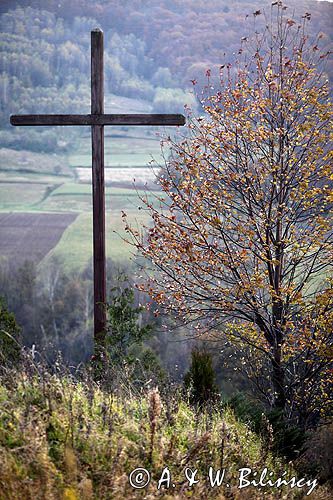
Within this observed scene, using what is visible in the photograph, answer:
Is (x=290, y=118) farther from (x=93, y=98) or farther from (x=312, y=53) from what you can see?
(x=93, y=98)

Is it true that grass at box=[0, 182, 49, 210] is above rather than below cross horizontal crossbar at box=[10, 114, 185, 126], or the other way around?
below

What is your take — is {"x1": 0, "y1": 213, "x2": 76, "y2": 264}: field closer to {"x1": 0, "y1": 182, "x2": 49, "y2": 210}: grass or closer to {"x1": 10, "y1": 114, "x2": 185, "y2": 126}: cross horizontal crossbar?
{"x1": 0, "y1": 182, "x2": 49, "y2": 210}: grass

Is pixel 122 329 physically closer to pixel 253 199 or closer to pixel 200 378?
pixel 200 378

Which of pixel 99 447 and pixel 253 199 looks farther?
pixel 253 199

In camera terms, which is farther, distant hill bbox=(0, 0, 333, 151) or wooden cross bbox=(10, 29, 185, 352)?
distant hill bbox=(0, 0, 333, 151)

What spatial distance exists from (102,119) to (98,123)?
4cm

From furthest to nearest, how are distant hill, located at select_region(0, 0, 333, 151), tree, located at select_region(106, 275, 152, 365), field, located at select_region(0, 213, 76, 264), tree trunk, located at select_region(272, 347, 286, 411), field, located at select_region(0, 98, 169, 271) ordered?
field, located at select_region(0, 213, 76, 264)
field, located at select_region(0, 98, 169, 271)
distant hill, located at select_region(0, 0, 333, 151)
tree trunk, located at select_region(272, 347, 286, 411)
tree, located at select_region(106, 275, 152, 365)

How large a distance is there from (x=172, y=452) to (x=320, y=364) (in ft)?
9.55

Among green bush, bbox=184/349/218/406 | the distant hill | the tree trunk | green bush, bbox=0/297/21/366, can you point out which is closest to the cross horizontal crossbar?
green bush, bbox=0/297/21/366

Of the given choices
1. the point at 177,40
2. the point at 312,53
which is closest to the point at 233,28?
the point at 177,40

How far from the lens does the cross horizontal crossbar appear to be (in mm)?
5430

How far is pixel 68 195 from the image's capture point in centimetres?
1836

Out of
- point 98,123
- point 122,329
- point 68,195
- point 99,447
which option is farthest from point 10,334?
point 68,195

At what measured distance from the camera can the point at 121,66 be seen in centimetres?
1648
